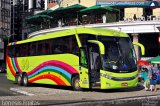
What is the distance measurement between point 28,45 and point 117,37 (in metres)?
8.08

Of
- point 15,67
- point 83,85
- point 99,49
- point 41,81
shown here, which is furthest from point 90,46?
point 15,67

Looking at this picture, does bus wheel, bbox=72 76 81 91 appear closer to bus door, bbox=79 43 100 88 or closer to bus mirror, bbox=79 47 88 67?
bus door, bbox=79 43 100 88

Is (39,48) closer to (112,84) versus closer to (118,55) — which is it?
(118,55)

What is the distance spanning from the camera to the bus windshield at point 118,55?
67.6 ft

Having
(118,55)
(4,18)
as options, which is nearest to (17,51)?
(118,55)

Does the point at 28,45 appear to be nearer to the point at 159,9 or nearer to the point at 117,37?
the point at 117,37

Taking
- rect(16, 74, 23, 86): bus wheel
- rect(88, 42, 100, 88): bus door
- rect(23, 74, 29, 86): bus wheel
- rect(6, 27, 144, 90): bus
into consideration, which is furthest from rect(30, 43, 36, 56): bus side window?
rect(88, 42, 100, 88): bus door

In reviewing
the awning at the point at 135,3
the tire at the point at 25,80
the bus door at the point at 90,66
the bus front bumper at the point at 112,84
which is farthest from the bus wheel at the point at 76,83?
the awning at the point at 135,3

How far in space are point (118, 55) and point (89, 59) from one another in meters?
1.55

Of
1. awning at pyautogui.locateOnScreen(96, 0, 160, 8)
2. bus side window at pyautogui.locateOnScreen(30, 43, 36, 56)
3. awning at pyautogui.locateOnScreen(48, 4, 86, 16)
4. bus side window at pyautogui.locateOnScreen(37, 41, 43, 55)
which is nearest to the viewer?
bus side window at pyautogui.locateOnScreen(37, 41, 43, 55)

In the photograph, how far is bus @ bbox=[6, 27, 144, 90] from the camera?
2061 cm

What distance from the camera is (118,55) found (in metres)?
20.9

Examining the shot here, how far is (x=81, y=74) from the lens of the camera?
70.9 ft

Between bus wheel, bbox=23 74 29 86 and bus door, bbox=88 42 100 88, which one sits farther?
bus wheel, bbox=23 74 29 86
